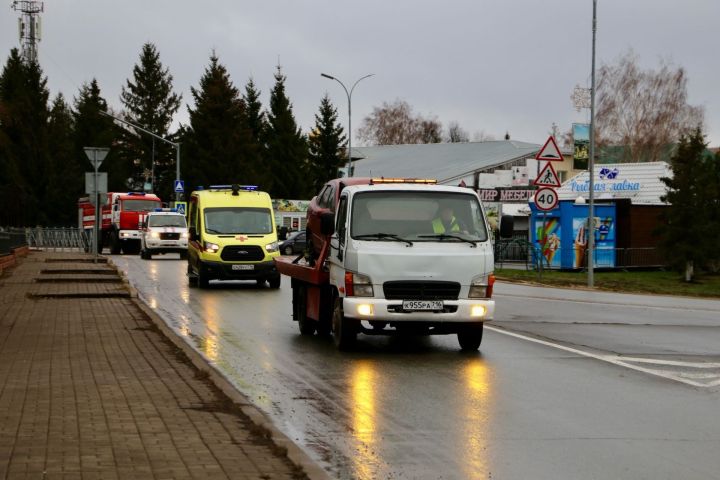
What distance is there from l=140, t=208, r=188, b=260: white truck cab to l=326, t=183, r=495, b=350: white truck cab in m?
32.5

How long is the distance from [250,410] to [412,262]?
4865 mm

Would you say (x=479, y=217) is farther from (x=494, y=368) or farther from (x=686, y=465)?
(x=686, y=465)

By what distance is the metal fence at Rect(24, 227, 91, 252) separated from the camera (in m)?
63.9

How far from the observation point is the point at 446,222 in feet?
46.3

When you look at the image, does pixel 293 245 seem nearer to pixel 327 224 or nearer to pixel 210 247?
pixel 210 247

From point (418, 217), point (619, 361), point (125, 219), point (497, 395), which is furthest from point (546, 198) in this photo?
point (125, 219)

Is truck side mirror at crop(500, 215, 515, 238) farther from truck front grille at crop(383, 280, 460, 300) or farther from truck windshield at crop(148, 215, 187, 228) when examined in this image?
truck windshield at crop(148, 215, 187, 228)

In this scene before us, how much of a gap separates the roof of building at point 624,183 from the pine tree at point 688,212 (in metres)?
9.82

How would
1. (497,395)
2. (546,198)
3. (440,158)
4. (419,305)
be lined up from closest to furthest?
1. (497,395)
2. (419,305)
3. (546,198)
4. (440,158)

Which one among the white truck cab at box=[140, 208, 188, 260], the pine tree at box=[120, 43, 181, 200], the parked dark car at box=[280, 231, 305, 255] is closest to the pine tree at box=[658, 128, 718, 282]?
the white truck cab at box=[140, 208, 188, 260]

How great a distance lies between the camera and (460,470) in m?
7.02

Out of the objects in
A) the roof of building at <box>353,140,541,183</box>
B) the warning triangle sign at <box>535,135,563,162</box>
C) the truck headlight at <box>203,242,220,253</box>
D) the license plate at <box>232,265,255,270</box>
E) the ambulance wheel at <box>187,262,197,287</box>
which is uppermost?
the roof of building at <box>353,140,541,183</box>

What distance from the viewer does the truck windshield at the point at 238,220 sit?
91.8 feet

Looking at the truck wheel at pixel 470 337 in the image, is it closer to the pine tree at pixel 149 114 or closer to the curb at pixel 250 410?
the curb at pixel 250 410
